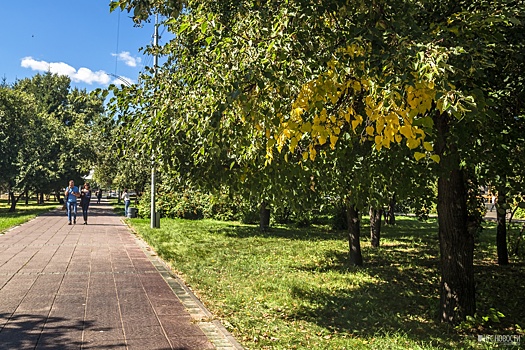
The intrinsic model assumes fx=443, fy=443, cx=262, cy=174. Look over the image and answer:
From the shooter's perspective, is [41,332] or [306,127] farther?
[41,332]

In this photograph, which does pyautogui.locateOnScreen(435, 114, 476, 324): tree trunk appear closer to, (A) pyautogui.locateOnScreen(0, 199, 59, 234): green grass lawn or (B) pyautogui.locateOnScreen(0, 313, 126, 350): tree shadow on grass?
(B) pyautogui.locateOnScreen(0, 313, 126, 350): tree shadow on grass

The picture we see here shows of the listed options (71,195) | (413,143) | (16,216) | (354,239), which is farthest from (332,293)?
(16,216)

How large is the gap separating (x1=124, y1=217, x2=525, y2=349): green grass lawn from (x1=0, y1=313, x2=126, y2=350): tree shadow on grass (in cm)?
183

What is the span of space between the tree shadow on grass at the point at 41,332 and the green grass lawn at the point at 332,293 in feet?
6.00

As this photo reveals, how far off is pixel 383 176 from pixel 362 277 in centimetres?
345

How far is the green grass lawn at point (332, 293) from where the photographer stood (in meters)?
5.78

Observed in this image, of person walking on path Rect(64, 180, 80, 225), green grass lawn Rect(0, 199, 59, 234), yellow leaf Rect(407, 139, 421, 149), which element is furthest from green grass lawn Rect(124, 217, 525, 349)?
green grass lawn Rect(0, 199, 59, 234)

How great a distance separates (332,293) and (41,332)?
5.06m

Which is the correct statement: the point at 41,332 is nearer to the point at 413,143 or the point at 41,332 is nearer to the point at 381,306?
the point at 413,143

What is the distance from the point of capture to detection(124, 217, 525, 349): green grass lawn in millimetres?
5777

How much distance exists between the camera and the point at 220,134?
15.6 feet

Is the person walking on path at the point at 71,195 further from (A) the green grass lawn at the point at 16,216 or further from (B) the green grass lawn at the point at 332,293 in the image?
(B) the green grass lawn at the point at 332,293

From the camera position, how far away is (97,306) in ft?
20.5

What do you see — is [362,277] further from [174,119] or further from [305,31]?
[305,31]
